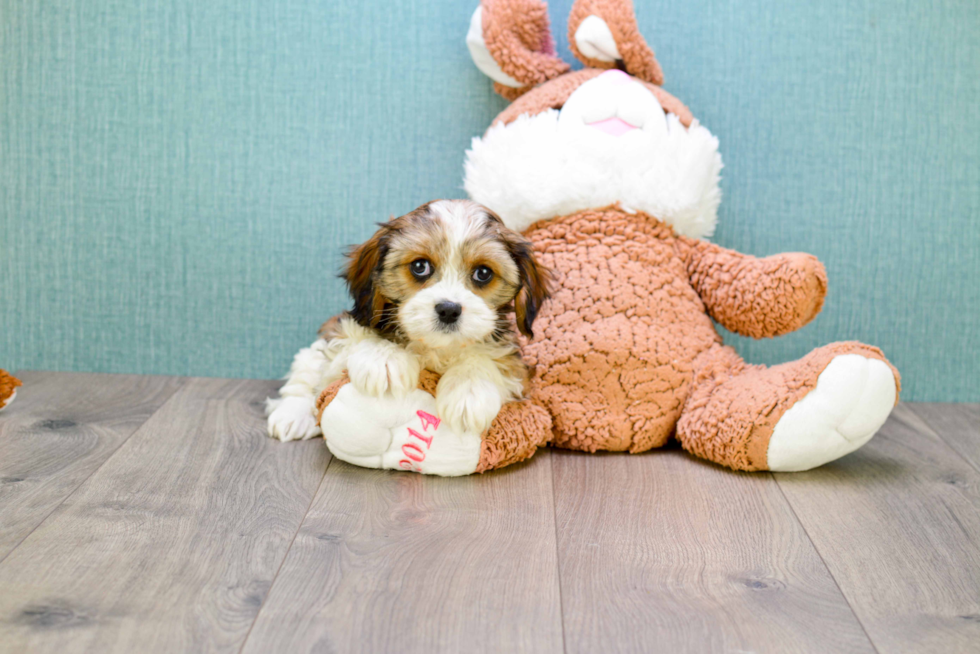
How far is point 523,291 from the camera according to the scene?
1.80 meters

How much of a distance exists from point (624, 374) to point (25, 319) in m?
1.85

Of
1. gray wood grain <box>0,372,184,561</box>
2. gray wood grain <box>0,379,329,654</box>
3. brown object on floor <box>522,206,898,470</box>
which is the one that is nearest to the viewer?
gray wood grain <box>0,379,329,654</box>

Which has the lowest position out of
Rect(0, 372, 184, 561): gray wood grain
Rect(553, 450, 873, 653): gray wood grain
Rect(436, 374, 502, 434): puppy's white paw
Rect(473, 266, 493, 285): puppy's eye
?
Rect(0, 372, 184, 561): gray wood grain

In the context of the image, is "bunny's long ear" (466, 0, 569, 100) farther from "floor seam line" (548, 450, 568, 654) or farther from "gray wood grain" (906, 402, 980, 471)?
"gray wood grain" (906, 402, 980, 471)

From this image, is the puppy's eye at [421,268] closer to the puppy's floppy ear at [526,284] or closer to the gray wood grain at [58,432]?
the puppy's floppy ear at [526,284]

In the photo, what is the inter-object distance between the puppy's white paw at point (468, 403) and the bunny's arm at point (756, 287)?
2.25 feet

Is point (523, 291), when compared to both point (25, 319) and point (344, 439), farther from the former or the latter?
point (25, 319)

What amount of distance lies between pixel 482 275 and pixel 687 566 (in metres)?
0.70

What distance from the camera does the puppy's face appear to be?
1.65m

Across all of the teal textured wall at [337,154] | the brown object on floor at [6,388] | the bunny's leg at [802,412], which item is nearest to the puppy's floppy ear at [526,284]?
the bunny's leg at [802,412]

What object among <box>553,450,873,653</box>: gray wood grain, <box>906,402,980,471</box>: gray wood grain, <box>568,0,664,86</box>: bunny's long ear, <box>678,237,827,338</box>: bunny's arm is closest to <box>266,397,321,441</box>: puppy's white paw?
<box>553,450,873,653</box>: gray wood grain

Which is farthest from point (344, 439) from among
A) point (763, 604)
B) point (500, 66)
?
point (500, 66)

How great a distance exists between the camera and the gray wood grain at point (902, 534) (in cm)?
130

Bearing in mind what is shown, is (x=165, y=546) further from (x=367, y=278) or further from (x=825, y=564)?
(x=825, y=564)
